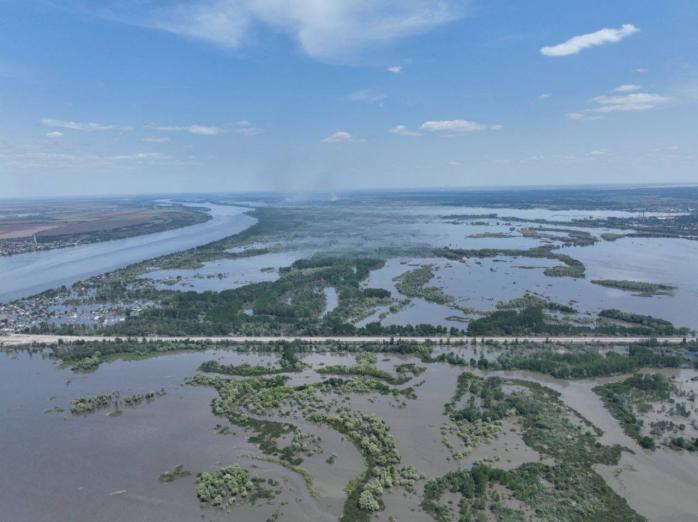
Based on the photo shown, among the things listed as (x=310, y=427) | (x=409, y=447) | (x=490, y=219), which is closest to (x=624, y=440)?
(x=409, y=447)

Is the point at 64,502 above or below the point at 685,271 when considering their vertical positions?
below

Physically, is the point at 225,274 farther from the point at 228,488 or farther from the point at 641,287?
the point at 641,287

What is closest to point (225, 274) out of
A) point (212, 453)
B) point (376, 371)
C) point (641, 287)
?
point (376, 371)

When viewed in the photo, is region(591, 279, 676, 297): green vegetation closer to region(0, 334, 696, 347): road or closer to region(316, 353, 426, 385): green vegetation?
region(0, 334, 696, 347): road

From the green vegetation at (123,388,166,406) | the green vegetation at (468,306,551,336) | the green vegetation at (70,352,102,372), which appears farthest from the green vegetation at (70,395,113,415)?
the green vegetation at (468,306,551,336)

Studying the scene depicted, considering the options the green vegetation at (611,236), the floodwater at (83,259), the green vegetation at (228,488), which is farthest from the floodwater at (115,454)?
the green vegetation at (611,236)

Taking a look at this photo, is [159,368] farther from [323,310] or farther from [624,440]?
[624,440]

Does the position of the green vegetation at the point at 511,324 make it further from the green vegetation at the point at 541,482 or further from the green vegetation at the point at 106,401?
the green vegetation at the point at 106,401
